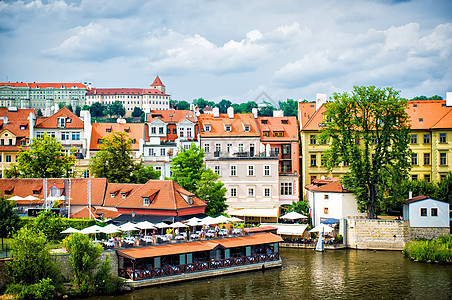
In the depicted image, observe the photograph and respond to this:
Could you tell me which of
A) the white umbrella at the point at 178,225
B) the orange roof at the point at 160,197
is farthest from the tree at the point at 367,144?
the white umbrella at the point at 178,225

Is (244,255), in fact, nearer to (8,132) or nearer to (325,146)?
(325,146)

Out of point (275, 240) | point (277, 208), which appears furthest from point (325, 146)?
point (275, 240)

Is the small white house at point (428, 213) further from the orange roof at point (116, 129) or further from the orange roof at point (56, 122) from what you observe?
the orange roof at point (56, 122)

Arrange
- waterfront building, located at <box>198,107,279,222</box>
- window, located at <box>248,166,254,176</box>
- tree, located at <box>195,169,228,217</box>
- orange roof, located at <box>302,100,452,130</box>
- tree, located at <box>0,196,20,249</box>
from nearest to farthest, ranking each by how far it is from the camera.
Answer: tree, located at <box>0,196,20,249</box> → tree, located at <box>195,169,228,217</box> → waterfront building, located at <box>198,107,279,222</box> → window, located at <box>248,166,254,176</box> → orange roof, located at <box>302,100,452,130</box>

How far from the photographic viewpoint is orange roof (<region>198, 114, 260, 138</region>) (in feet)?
221

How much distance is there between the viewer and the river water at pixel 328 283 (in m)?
36.7

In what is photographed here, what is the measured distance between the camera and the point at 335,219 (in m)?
56.1

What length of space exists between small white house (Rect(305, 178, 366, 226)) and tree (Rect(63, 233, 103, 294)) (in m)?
27.9

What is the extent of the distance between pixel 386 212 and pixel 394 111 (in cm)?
1139

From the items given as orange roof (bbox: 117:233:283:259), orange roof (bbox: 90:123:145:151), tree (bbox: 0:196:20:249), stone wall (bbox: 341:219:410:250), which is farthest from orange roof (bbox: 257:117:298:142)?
tree (bbox: 0:196:20:249)

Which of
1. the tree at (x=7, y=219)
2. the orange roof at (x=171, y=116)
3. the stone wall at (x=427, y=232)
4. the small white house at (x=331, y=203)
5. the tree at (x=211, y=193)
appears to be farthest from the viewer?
the orange roof at (x=171, y=116)

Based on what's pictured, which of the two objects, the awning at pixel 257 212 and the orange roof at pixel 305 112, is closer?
the awning at pixel 257 212

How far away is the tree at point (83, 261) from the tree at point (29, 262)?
1.36 m

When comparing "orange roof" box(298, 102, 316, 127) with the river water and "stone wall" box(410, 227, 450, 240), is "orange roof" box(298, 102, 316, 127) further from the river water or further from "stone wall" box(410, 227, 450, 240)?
the river water
